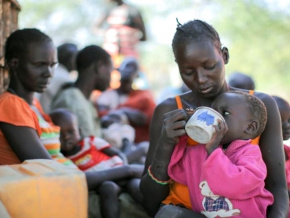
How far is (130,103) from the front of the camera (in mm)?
5918

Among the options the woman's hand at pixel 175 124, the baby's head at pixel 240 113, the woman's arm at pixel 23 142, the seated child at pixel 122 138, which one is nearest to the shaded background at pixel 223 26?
the seated child at pixel 122 138

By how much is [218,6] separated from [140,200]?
1523 centimetres

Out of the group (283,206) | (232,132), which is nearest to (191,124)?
(232,132)

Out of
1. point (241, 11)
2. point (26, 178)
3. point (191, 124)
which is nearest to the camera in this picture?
point (26, 178)

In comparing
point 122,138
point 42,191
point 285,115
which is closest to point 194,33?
point 42,191

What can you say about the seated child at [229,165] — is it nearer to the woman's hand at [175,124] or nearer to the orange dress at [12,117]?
the woman's hand at [175,124]

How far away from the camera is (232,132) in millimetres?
2320

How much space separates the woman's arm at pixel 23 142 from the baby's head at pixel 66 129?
2.70ft

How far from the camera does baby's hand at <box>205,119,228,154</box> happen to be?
216 cm

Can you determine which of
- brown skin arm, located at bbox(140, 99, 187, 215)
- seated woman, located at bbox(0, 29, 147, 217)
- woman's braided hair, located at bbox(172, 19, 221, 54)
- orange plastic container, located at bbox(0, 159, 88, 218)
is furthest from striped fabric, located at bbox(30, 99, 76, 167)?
woman's braided hair, located at bbox(172, 19, 221, 54)

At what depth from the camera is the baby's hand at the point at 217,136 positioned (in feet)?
7.09

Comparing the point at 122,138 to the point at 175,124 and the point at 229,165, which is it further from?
the point at 229,165

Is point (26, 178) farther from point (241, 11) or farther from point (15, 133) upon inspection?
point (241, 11)

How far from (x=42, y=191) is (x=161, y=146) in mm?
620
